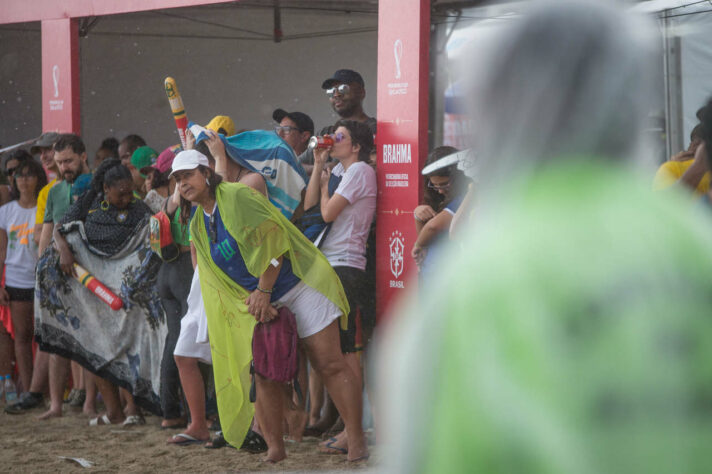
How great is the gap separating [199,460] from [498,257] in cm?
508

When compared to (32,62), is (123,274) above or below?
below

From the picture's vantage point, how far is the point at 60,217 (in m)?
7.32

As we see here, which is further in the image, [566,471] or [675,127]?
[675,127]

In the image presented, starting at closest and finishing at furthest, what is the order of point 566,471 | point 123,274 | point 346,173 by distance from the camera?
1. point 566,471
2. point 346,173
3. point 123,274

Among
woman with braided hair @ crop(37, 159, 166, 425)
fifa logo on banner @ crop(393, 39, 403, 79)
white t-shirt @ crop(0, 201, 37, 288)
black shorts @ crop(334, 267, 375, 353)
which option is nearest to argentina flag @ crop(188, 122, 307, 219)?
black shorts @ crop(334, 267, 375, 353)

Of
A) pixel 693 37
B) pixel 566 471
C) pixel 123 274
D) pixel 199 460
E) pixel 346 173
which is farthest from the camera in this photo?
pixel 693 37

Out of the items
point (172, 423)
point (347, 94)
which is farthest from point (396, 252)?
point (172, 423)

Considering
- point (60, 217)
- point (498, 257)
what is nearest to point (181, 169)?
point (60, 217)

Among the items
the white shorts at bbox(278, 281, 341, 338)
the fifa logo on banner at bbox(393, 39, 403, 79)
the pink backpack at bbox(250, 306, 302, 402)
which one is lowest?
the pink backpack at bbox(250, 306, 302, 402)

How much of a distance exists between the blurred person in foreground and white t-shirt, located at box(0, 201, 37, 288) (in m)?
7.22

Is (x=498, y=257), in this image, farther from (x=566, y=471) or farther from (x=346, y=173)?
(x=346, y=173)

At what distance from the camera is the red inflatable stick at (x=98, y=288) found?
6.89 m

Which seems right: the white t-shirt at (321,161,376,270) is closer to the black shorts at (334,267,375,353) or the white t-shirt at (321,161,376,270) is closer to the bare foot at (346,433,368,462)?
the black shorts at (334,267,375,353)

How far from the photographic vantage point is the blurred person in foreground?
2.99 feet
